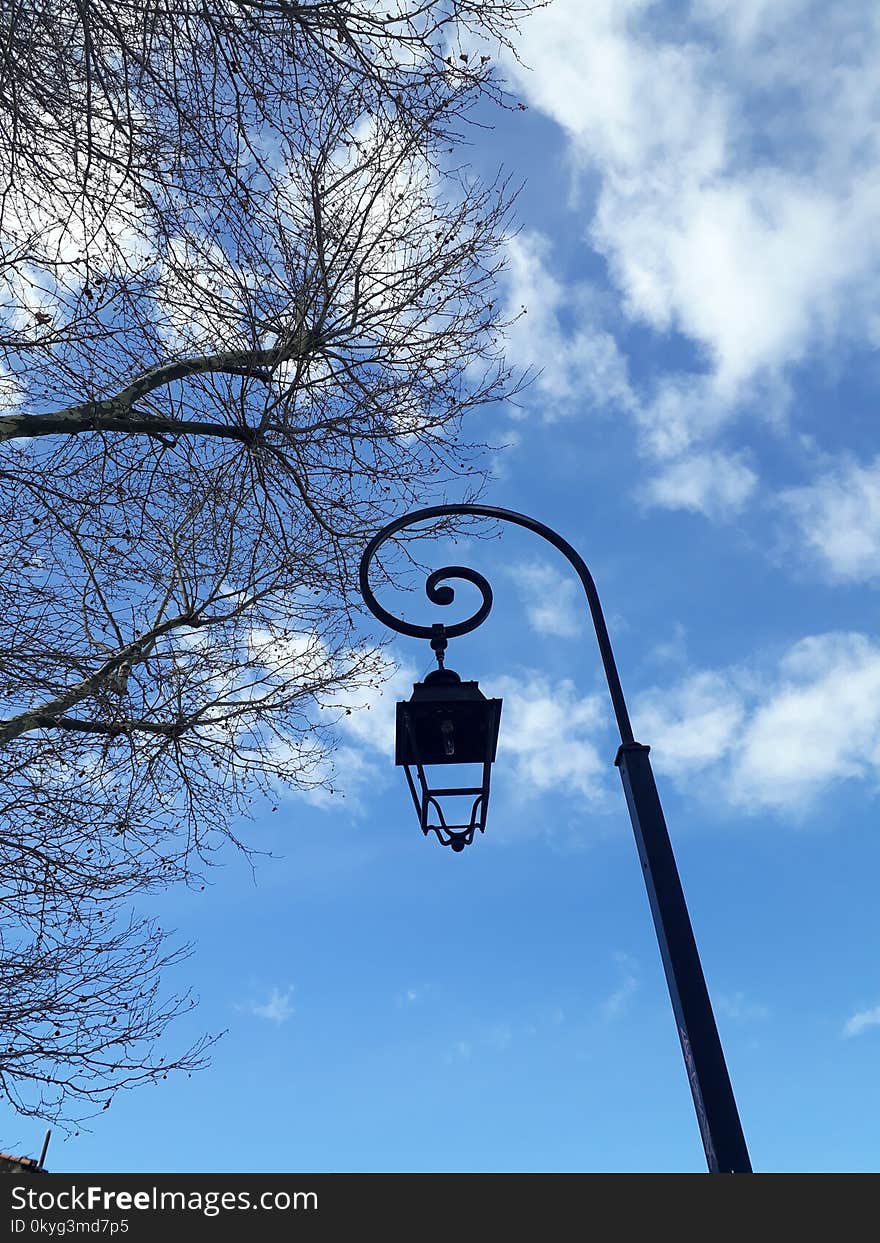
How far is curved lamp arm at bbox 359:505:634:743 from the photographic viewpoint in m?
3.84

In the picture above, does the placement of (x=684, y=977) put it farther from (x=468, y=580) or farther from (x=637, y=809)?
(x=468, y=580)

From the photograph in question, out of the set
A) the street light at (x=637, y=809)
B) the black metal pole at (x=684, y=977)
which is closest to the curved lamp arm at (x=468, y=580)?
the street light at (x=637, y=809)

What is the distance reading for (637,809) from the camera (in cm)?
324

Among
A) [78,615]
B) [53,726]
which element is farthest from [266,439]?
[53,726]

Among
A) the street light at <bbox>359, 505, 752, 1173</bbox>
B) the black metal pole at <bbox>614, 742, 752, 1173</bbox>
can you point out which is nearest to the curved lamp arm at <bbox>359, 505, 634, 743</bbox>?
the street light at <bbox>359, 505, 752, 1173</bbox>

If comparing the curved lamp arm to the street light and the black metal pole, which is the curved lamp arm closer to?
the street light

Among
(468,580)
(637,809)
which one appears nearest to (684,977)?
(637,809)

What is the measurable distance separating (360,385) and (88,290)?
2278 mm

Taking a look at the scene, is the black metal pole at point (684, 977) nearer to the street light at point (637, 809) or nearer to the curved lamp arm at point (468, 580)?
the street light at point (637, 809)

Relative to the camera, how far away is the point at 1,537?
7.06 meters

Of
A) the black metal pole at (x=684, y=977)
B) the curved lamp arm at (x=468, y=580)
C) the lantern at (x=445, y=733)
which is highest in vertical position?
the curved lamp arm at (x=468, y=580)

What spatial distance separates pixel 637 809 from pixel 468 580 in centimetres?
177

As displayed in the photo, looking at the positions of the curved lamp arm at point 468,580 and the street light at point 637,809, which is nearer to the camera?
the street light at point 637,809

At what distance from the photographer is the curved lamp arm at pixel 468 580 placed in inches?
151
